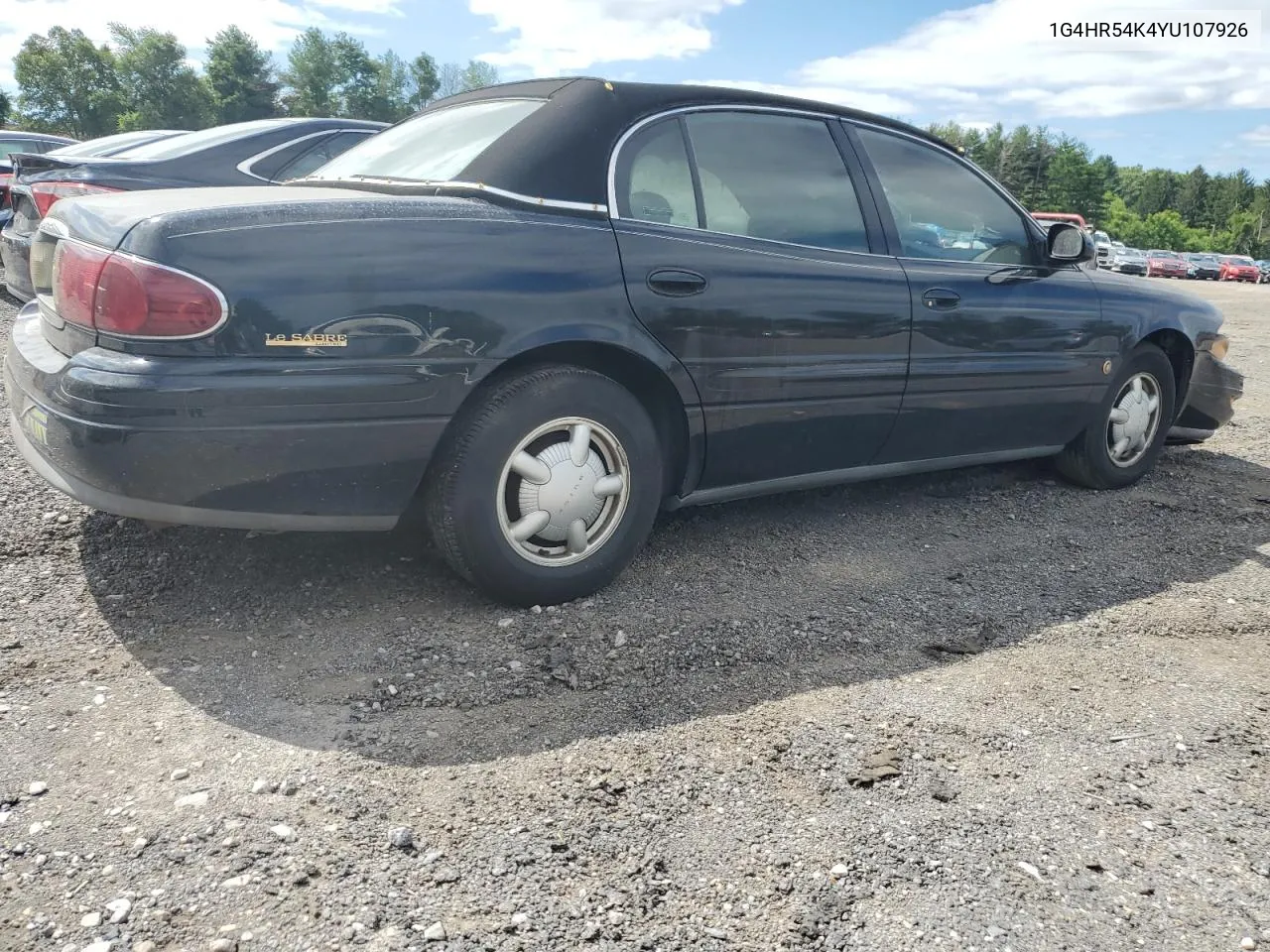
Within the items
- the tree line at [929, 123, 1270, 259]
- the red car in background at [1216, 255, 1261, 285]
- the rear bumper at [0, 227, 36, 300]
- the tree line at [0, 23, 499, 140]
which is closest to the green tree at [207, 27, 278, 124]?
the tree line at [0, 23, 499, 140]

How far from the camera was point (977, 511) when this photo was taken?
448 centimetres

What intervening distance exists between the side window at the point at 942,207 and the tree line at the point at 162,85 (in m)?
93.0

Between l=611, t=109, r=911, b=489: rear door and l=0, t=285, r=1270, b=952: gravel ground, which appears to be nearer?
l=0, t=285, r=1270, b=952: gravel ground

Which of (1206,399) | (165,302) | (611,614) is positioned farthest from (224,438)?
(1206,399)

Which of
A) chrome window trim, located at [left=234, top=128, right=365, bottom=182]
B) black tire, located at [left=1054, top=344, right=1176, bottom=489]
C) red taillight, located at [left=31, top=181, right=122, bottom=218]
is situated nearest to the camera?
black tire, located at [left=1054, top=344, right=1176, bottom=489]

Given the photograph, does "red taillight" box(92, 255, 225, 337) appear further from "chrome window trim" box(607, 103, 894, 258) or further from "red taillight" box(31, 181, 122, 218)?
"red taillight" box(31, 181, 122, 218)

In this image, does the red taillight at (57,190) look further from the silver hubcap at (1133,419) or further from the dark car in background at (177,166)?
the silver hubcap at (1133,419)

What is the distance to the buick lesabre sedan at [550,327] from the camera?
99.0 inches

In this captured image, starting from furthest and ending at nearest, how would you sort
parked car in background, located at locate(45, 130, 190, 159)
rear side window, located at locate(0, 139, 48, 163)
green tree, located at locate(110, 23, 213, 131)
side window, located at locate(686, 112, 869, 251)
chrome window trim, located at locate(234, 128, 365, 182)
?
green tree, located at locate(110, 23, 213, 131) → rear side window, located at locate(0, 139, 48, 163) → parked car in background, located at locate(45, 130, 190, 159) → chrome window trim, located at locate(234, 128, 365, 182) → side window, located at locate(686, 112, 869, 251)

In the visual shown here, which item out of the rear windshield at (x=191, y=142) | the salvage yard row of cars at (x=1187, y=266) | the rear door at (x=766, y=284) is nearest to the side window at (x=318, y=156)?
the rear windshield at (x=191, y=142)

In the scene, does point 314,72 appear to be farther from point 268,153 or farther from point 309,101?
point 268,153

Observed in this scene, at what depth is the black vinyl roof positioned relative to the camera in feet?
9.95

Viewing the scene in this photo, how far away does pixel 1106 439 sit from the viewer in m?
4.82

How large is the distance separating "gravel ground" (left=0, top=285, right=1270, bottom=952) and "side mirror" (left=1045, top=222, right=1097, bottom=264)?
1.41m
